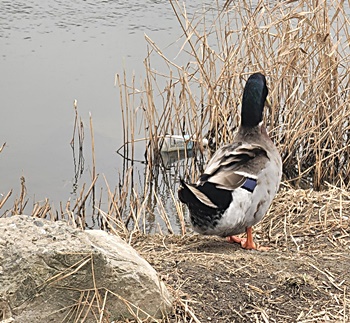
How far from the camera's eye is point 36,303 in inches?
104

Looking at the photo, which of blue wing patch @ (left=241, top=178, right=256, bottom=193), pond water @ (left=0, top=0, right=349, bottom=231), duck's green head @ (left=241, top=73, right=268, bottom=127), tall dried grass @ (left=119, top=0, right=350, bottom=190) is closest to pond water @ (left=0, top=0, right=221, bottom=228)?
pond water @ (left=0, top=0, right=349, bottom=231)

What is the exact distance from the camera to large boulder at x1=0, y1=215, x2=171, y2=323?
8.59 ft

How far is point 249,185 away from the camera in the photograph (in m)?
3.85

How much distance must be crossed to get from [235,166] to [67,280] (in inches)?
59.2

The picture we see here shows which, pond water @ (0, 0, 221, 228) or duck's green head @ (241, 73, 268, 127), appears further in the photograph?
pond water @ (0, 0, 221, 228)

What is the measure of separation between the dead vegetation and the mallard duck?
173 mm

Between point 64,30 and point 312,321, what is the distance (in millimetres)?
7243

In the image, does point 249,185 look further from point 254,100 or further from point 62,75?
point 62,75

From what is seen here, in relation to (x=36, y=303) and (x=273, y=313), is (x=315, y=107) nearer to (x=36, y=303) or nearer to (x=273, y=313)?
(x=273, y=313)

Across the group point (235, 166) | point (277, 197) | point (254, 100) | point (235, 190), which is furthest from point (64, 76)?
point (235, 190)

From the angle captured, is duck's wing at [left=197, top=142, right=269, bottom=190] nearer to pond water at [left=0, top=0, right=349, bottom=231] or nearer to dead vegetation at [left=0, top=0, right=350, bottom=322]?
dead vegetation at [left=0, top=0, right=350, bottom=322]

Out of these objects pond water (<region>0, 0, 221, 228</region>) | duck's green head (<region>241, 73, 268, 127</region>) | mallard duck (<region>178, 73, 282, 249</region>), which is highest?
duck's green head (<region>241, 73, 268, 127</region>)

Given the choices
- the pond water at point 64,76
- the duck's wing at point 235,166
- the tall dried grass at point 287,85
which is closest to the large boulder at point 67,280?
the duck's wing at point 235,166

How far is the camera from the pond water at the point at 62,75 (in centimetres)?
664
